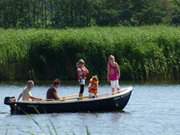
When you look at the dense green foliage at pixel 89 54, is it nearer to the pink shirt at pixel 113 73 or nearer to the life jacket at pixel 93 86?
the pink shirt at pixel 113 73

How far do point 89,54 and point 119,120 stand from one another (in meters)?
18.7

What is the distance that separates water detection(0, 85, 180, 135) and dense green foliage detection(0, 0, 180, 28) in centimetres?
3835

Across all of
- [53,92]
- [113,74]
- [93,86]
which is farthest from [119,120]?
[113,74]

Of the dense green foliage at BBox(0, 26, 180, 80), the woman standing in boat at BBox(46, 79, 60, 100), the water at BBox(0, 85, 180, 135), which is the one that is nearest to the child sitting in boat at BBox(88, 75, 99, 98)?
the water at BBox(0, 85, 180, 135)

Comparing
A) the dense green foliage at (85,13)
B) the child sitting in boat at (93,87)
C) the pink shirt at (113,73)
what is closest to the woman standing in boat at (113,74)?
the pink shirt at (113,73)

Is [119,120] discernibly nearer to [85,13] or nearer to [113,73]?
[113,73]

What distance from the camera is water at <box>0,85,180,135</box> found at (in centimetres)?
2448

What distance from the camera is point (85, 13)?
7631 centimetres

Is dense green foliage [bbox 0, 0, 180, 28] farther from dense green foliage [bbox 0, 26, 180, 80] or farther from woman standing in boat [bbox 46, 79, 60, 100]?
woman standing in boat [bbox 46, 79, 60, 100]

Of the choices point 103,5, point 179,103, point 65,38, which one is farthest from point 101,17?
point 179,103

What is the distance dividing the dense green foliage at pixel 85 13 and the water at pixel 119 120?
38345mm

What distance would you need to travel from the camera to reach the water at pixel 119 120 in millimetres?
24484

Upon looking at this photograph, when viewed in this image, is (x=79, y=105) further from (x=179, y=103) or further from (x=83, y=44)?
(x=83, y=44)

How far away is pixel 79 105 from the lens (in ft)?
97.3
